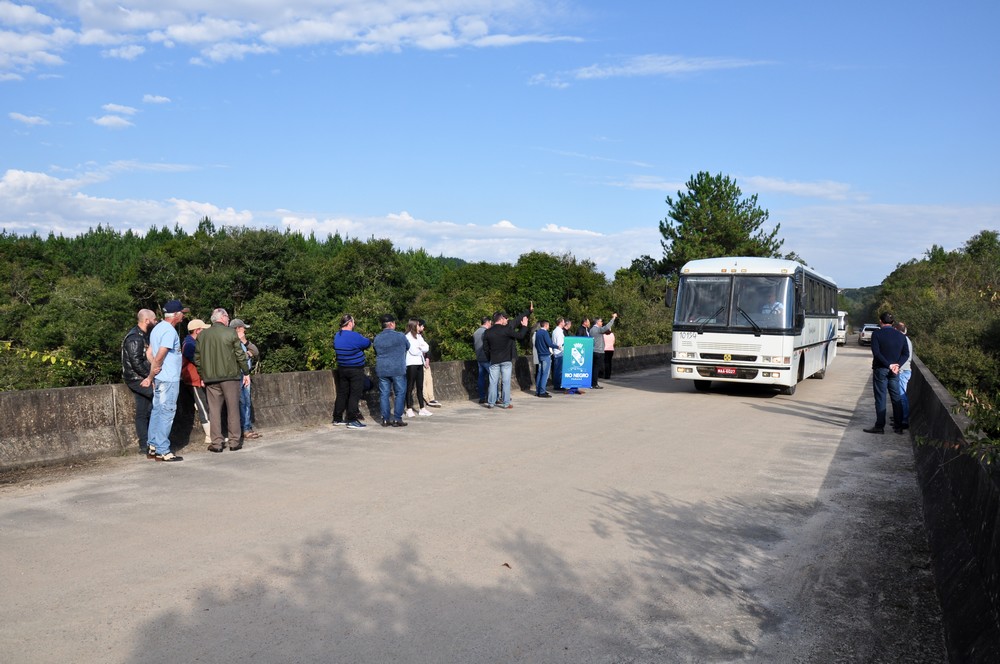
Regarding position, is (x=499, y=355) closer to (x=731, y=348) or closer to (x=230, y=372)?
(x=731, y=348)

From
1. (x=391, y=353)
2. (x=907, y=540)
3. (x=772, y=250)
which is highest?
(x=772, y=250)

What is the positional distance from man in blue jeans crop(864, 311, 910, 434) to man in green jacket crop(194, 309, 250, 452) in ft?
31.1

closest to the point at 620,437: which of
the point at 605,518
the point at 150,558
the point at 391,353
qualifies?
the point at 391,353

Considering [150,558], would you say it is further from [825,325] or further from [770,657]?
[825,325]

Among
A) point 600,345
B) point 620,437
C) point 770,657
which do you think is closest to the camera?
point 770,657

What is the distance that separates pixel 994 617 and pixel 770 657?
1073 mm

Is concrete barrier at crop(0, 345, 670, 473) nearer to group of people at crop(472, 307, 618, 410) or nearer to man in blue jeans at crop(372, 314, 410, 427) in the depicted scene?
→ man in blue jeans at crop(372, 314, 410, 427)

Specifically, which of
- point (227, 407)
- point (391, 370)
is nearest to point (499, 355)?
point (391, 370)

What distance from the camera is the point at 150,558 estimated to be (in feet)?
18.3

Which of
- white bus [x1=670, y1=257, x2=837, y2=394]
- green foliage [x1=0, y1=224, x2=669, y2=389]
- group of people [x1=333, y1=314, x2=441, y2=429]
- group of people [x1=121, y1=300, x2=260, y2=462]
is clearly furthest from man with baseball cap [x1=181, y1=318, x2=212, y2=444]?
green foliage [x1=0, y1=224, x2=669, y2=389]

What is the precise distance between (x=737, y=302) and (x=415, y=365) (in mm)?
8109

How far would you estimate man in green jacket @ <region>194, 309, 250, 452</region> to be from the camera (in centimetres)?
1007

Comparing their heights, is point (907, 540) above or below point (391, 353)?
below

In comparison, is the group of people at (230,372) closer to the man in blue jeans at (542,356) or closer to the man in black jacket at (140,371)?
the man in black jacket at (140,371)
